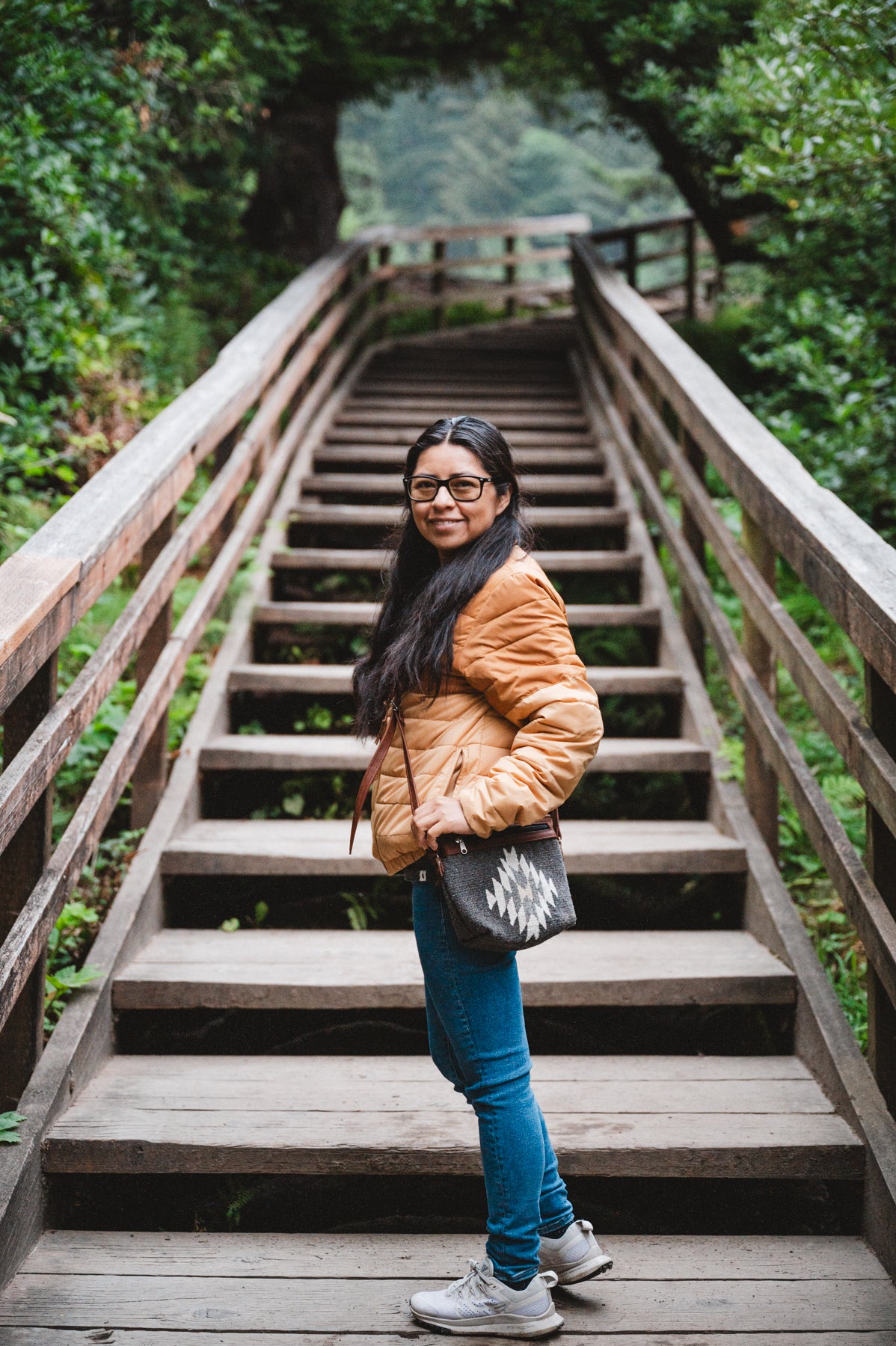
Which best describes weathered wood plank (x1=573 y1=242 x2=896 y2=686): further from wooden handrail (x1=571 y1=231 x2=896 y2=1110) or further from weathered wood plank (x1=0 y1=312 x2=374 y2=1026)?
weathered wood plank (x1=0 y1=312 x2=374 y2=1026)

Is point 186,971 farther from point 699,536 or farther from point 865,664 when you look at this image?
point 699,536

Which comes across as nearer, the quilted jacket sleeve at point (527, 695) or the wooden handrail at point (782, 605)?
the quilted jacket sleeve at point (527, 695)

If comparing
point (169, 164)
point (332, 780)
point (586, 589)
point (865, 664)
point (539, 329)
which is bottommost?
point (332, 780)

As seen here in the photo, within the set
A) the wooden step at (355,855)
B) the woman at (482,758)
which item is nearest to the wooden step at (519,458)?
the wooden step at (355,855)

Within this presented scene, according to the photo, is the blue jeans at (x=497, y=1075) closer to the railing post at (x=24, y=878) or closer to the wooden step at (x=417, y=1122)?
the wooden step at (x=417, y=1122)

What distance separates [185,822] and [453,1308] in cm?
175

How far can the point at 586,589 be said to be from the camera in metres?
4.84

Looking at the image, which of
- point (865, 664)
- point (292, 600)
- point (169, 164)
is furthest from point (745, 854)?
point (169, 164)

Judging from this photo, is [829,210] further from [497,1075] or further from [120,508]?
[497,1075]

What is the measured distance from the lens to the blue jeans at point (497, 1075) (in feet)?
5.79

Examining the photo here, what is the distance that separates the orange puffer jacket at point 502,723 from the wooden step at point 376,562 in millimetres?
2616

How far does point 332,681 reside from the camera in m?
3.70

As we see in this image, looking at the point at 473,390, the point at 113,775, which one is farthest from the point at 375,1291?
the point at 473,390

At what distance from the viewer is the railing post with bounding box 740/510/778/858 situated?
302 centimetres
